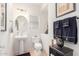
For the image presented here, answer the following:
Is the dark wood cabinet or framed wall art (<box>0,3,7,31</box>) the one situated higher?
framed wall art (<box>0,3,7,31</box>)

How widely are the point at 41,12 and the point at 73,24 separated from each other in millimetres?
312

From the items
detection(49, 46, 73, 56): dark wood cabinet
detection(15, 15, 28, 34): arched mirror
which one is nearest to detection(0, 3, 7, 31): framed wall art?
detection(15, 15, 28, 34): arched mirror

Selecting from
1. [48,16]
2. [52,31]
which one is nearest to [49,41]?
[52,31]

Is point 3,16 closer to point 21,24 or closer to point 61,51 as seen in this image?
point 21,24

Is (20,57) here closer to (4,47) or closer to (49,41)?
(4,47)

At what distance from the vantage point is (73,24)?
42.6 inches

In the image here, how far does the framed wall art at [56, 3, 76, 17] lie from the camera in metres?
1.10

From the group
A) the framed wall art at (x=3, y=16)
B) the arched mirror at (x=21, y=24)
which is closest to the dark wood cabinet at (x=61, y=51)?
the arched mirror at (x=21, y=24)

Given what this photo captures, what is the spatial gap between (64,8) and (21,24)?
432 millimetres

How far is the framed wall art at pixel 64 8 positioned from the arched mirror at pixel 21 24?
1.04 ft

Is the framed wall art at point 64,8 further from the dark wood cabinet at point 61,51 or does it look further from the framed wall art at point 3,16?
the framed wall art at point 3,16

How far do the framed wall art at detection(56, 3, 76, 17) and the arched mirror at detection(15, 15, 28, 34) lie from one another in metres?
A: 0.32

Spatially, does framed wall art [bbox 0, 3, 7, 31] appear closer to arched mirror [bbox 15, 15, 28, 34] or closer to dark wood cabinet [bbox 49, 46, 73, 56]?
arched mirror [bbox 15, 15, 28, 34]

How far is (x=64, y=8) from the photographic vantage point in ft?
3.75
